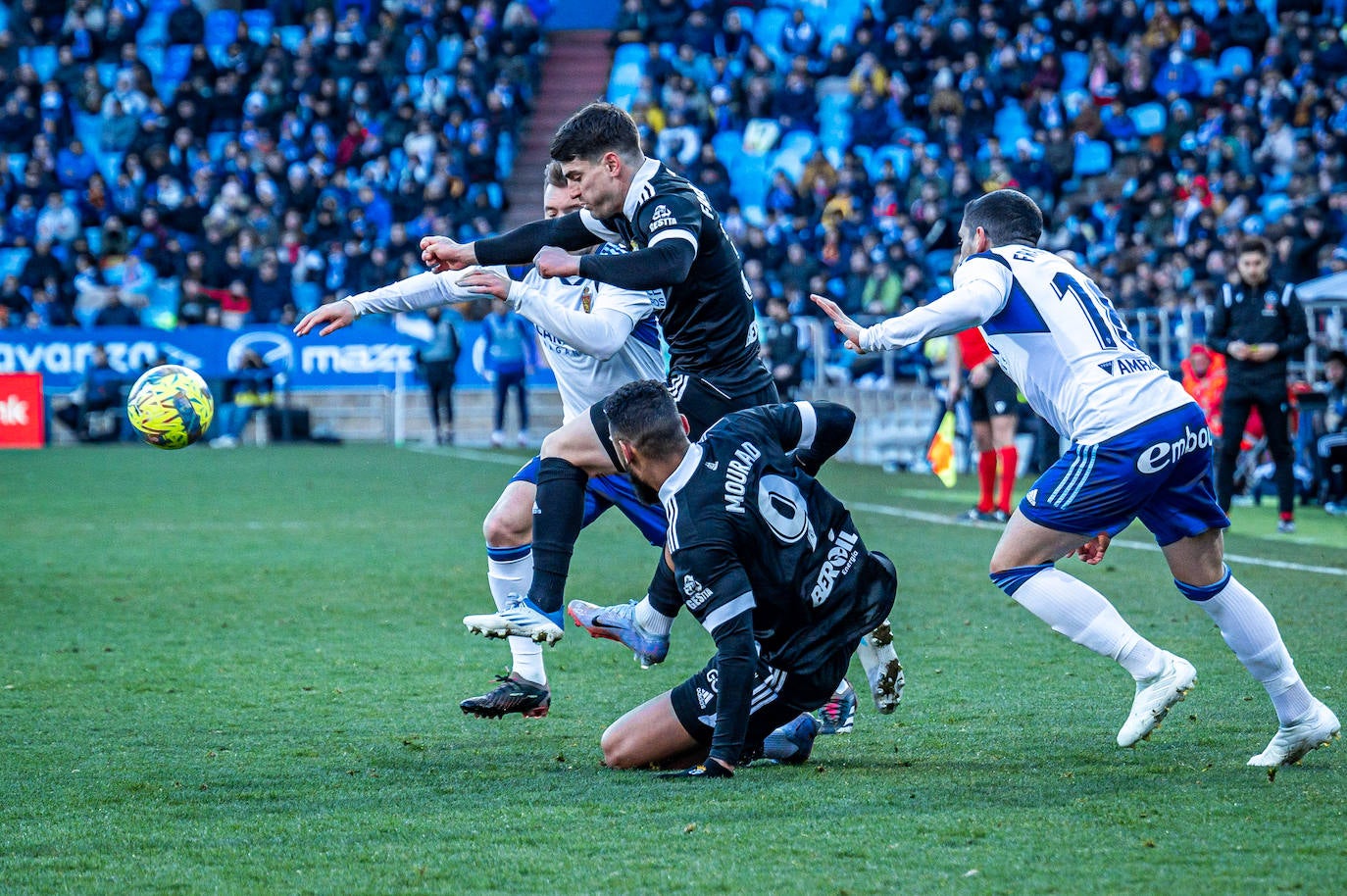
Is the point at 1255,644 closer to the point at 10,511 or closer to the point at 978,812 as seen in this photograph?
the point at 978,812

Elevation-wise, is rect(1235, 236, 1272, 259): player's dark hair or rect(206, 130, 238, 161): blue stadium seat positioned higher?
rect(206, 130, 238, 161): blue stadium seat

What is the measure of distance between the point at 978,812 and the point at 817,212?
22.8 m

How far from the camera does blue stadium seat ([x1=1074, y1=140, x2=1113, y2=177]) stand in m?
26.7

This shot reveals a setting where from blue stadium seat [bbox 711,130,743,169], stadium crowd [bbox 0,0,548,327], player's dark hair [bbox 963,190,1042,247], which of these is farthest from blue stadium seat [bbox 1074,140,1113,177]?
player's dark hair [bbox 963,190,1042,247]

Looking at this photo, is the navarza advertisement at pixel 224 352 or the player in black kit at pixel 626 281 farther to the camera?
the navarza advertisement at pixel 224 352

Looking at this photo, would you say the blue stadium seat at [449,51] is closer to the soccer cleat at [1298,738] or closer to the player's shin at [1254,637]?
the player's shin at [1254,637]

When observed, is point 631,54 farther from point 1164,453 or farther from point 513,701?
point 1164,453

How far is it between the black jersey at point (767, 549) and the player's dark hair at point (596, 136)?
1082 mm

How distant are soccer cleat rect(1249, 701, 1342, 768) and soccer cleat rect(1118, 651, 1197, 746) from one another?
314 millimetres

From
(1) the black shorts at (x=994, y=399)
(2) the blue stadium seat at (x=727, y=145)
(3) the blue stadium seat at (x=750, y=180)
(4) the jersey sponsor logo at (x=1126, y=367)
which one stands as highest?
(2) the blue stadium seat at (x=727, y=145)

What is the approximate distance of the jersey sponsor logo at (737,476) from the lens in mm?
4988

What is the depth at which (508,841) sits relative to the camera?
4.35 meters

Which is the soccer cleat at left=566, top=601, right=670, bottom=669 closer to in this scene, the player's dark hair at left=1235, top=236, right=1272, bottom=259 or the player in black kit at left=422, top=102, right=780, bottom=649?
the player in black kit at left=422, top=102, right=780, bottom=649

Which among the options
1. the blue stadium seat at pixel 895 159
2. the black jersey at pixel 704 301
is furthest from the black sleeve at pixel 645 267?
the blue stadium seat at pixel 895 159
